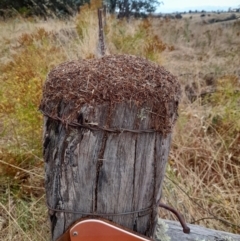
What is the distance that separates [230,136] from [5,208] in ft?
Result: 7.34

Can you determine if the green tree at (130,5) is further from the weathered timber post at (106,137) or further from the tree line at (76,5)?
the weathered timber post at (106,137)

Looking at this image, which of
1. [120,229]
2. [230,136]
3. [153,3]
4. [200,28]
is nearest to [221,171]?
[230,136]

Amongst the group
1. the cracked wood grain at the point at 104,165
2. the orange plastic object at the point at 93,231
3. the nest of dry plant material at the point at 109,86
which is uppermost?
the nest of dry plant material at the point at 109,86

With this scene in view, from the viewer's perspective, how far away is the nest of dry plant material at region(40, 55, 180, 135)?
1.11 metres

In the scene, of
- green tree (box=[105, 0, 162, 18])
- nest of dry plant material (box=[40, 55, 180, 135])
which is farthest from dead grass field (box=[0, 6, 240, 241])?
green tree (box=[105, 0, 162, 18])

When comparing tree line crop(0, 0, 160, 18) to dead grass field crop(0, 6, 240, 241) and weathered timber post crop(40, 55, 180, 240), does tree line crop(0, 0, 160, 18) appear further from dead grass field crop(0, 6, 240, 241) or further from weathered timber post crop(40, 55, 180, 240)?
weathered timber post crop(40, 55, 180, 240)

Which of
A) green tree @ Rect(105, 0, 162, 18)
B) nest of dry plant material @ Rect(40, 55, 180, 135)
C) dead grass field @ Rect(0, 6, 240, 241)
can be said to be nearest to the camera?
nest of dry plant material @ Rect(40, 55, 180, 135)

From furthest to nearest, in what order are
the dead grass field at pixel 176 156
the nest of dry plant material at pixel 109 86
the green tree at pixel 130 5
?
1. the green tree at pixel 130 5
2. the dead grass field at pixel 176 156
3. the nest of dry plant material at pixel 109 86

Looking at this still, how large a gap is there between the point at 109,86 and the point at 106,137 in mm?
150

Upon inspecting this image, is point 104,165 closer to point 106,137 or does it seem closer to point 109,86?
point 106,137

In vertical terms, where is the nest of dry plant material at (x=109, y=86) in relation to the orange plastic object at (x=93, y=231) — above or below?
above

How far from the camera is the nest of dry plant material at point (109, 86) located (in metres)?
1.11

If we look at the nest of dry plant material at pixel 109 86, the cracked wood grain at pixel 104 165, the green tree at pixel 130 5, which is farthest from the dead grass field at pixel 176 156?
the green tree at pixel 130 5

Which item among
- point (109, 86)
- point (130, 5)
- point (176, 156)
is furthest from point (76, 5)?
point (109, 86)
